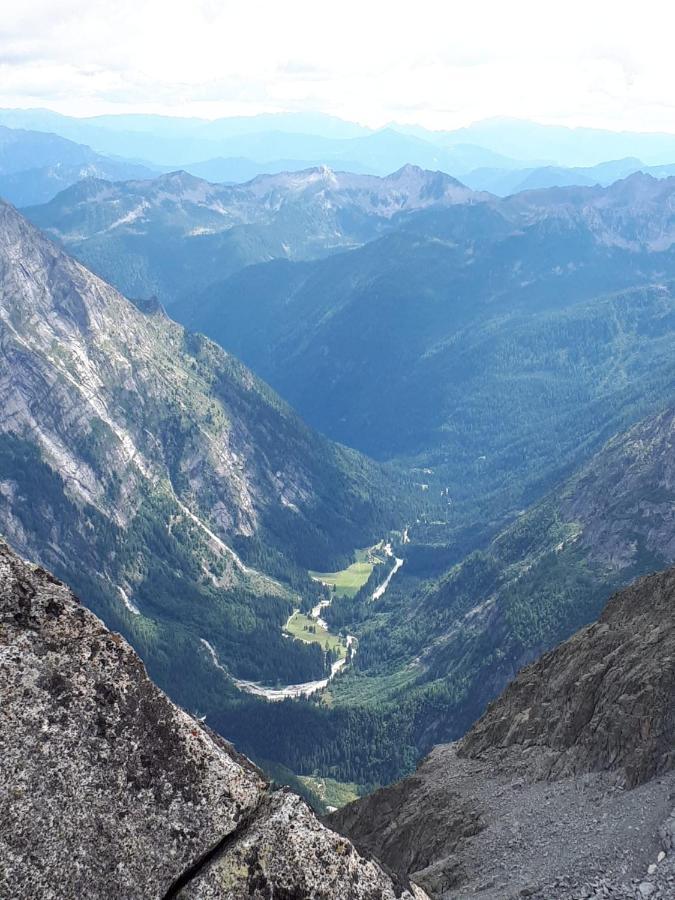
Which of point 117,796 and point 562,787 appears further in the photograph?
point 562,787

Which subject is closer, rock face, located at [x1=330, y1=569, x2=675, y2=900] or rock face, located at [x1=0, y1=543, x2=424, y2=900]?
rock face, located at [x1=0, y1=543, x2=424, y2=900]

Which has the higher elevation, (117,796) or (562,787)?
(117,796)

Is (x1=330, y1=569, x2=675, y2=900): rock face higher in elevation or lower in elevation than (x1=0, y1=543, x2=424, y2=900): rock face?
lower

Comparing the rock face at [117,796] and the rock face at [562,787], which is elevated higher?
the rock face at [117,796]

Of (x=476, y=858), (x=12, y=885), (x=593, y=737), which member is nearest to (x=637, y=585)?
(x=593, y=737)
